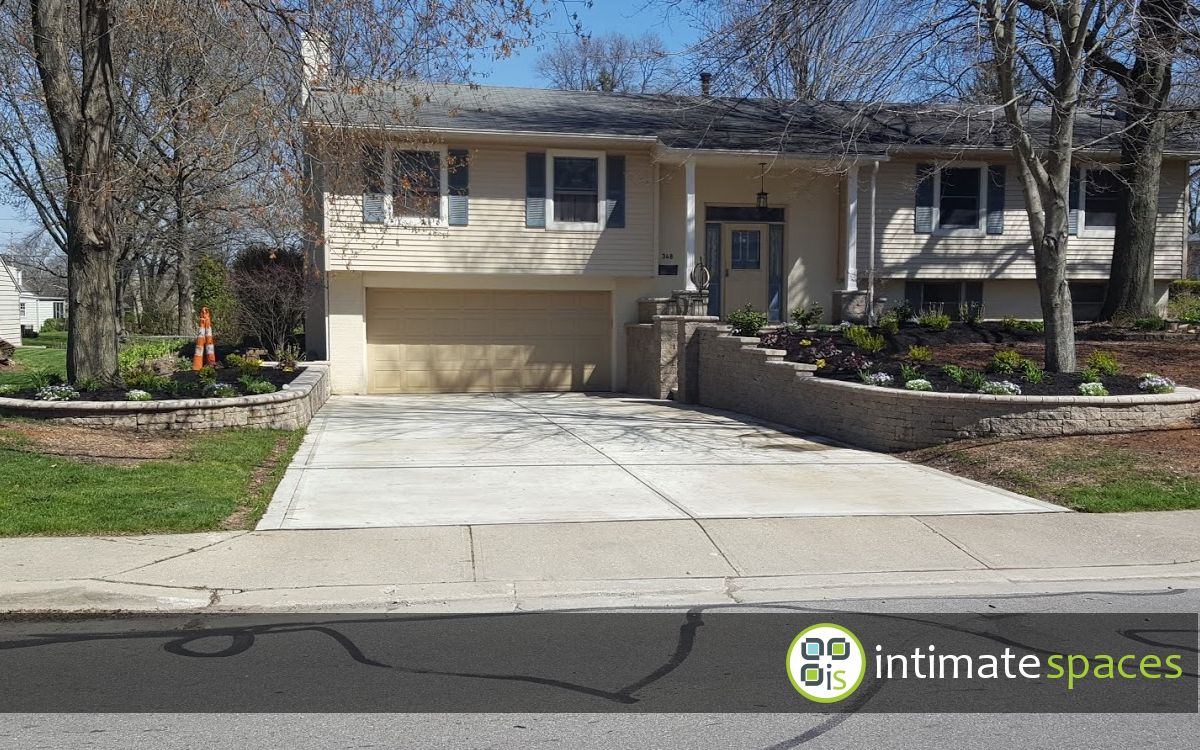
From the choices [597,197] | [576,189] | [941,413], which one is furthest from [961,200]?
[941,413]

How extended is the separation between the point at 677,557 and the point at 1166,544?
4.03 m

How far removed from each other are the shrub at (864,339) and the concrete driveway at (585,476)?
237 cm

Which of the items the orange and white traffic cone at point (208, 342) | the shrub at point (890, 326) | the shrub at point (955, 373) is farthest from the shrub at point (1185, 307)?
the orange and white traffic cone at point (208, 342)

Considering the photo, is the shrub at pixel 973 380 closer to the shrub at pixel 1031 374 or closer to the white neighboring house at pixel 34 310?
the shrub at pixel 1031 374

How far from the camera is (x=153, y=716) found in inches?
182

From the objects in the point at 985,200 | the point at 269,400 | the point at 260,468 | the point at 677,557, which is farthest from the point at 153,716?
the point at 985,200

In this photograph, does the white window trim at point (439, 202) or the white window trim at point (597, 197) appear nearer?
the white window trim at point (439, 202)

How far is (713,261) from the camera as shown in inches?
853

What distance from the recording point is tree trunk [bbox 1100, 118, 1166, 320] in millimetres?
18734

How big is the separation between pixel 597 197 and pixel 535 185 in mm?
1276

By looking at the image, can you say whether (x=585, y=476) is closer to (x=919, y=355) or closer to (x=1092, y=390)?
(x=1092, y=390)

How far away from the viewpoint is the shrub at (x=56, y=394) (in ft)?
41.2

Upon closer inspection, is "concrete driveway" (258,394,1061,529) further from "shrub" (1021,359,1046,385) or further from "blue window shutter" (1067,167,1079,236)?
"blue window shutter" (1067,167,1079,236)

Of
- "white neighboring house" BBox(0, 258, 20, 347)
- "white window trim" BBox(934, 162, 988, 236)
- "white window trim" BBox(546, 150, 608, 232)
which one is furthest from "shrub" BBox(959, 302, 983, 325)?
Answer: "white neighboring house" BBox(0, 258, 20, 347)
